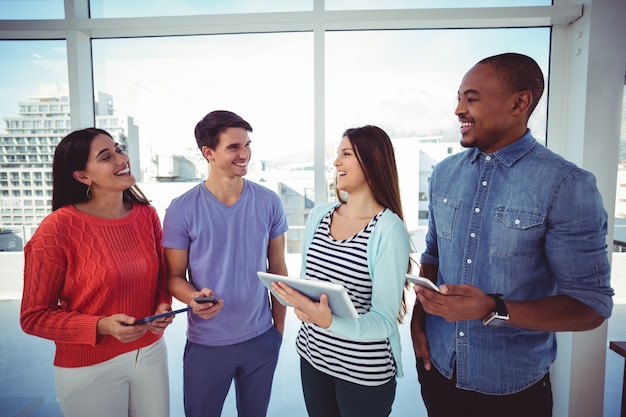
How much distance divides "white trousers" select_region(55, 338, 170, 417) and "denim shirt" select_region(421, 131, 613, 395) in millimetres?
1108

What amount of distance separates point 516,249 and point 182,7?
222cm

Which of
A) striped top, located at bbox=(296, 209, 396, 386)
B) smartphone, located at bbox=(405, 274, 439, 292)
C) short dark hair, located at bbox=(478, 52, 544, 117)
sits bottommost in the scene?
striped top, located at bbox=(296, 209, 396, 386)

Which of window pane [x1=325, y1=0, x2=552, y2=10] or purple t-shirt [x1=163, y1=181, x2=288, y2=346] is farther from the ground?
window pane [x1=325, y1=0, x2=552, y2=10]

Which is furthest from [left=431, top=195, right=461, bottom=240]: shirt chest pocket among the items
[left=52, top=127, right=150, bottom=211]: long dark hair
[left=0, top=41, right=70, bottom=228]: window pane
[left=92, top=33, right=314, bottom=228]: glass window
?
[left=0, top=41, right=70, bottom=228]: window pane

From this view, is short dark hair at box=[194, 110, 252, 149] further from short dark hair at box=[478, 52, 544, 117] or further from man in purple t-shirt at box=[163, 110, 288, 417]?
short dark hair at box=[478, 52, 544, 117]

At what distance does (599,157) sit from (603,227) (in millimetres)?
1136

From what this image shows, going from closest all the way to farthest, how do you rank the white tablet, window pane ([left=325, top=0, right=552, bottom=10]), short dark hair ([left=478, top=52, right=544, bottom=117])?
the white tablet → short dark hair ([left=478, top=52, right=544, bottom=117]) → window pane ([left=325, top=0, right=552, bottom=10])

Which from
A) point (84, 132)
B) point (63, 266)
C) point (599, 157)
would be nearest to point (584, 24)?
point (599, 157)

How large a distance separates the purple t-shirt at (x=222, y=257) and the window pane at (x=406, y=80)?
87 cm

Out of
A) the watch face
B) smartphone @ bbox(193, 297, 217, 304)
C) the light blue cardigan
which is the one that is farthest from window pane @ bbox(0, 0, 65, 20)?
the watch face

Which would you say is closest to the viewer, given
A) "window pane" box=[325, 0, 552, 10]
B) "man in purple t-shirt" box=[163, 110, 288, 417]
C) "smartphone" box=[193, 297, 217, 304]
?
"smartphone" box=[193, 297, 217, 304]

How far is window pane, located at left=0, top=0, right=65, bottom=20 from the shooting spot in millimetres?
2072

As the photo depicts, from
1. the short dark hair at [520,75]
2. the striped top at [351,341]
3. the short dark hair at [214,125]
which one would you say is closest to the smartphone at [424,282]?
the striped top at [351,341]

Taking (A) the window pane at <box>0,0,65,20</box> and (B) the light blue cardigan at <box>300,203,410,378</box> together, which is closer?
(B) the light blue cardigan at <box>300,203,410,378</box>
